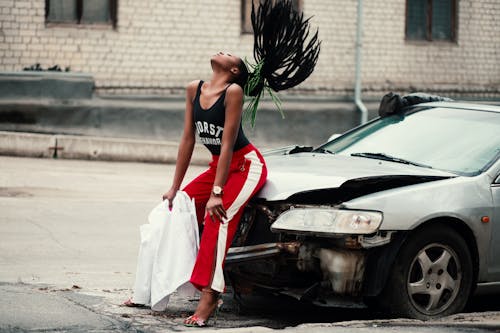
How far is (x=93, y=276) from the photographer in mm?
8109

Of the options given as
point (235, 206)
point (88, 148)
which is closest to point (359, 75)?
point (88, 148)

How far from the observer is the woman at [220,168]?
6.54 meters

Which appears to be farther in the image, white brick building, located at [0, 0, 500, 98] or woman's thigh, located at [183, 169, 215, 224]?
white brick building, located at [0, 0, 500, 98]

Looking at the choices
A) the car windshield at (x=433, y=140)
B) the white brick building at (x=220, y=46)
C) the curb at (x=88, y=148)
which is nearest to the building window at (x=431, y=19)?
the white brick building at (x=220, y=46)

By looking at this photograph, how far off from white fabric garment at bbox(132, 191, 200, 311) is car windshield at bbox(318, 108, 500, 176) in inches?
61.9

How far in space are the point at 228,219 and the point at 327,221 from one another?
0.64m

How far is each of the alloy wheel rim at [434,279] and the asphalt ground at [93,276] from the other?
14cm

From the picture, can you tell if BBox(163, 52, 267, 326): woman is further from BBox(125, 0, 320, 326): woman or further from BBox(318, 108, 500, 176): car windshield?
BBox(318, 108, 500, 176): car windshield

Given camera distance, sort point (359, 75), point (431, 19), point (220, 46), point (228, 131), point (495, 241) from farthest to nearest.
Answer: point (431, 19)
point (359, 75)
point (220, 46)
point (495, 241)
point (228, 131)

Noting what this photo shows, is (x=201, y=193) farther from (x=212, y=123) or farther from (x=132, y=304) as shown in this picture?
(x=132, y=304)

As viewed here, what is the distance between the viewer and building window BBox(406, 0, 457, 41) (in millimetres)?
22233

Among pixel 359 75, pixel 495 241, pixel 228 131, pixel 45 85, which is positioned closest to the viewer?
pixel 228 131

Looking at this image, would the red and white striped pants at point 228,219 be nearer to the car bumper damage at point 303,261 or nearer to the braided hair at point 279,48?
the car bumper damage at point 303,261

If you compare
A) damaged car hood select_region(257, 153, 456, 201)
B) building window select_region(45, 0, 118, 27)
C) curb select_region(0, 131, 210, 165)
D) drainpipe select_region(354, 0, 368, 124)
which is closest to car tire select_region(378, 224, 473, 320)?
damaged car hood select_region(257, 153, 456, 201)
